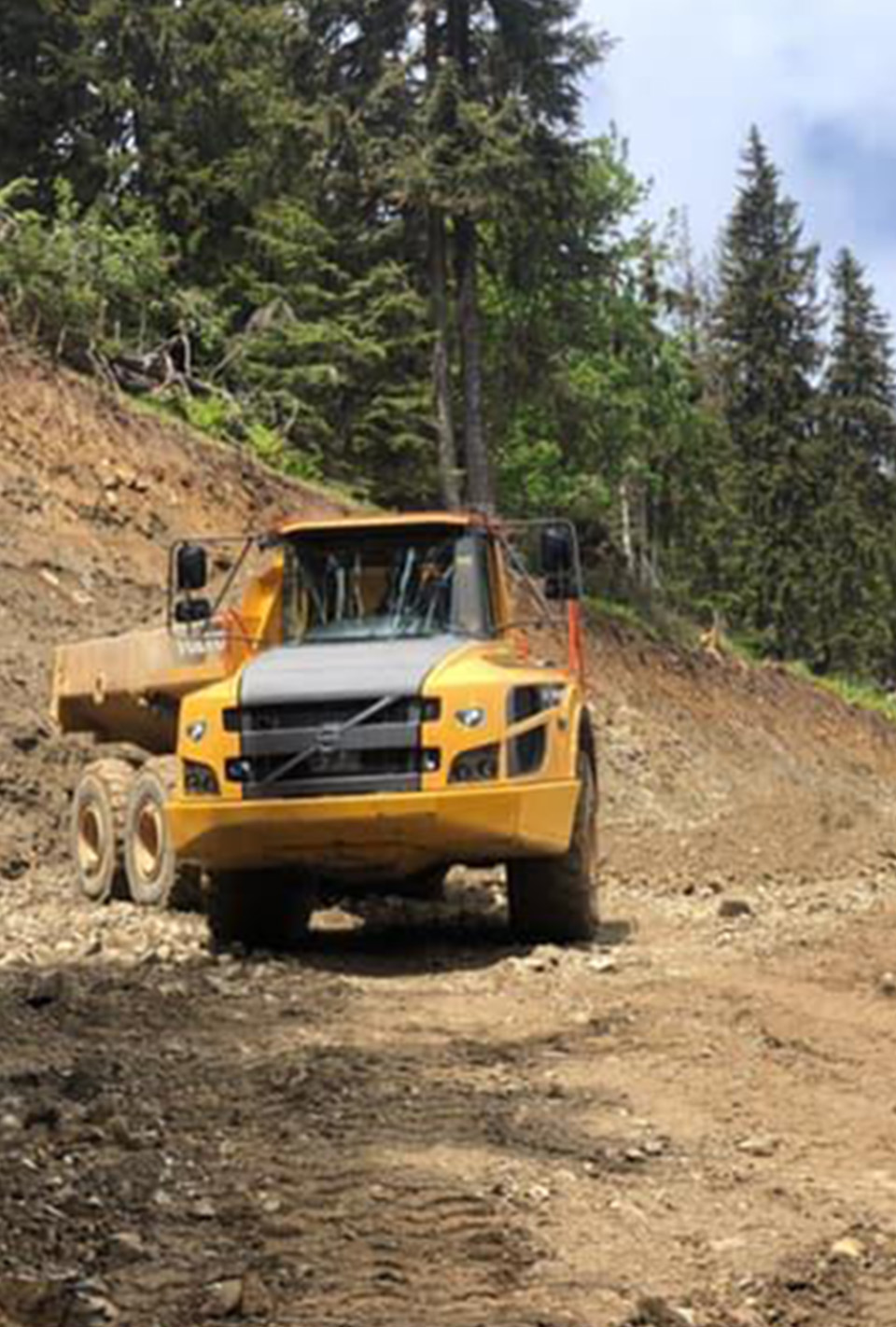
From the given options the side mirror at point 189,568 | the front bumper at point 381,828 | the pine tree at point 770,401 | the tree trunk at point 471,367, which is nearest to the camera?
the front bumper at point 381,828

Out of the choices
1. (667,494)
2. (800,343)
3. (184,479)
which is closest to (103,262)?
(184,479)

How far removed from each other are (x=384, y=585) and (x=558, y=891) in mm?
2275

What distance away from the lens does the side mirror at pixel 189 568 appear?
11547mm

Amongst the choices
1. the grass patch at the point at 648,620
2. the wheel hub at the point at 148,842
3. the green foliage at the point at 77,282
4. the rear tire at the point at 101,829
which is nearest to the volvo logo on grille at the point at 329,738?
the wheel hub at the point at 148,842

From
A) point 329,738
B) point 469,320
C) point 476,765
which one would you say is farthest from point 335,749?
point 469,320

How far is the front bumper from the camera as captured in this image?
A: 9.90 meters

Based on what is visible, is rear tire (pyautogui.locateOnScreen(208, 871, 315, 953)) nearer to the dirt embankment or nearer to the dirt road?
the dirt road

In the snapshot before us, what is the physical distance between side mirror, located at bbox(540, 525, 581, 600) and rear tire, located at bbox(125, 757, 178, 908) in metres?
3.00

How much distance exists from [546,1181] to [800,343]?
53.4 m

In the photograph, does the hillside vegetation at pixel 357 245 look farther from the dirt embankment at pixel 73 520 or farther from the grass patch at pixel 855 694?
the grass patch at pixel 855 694

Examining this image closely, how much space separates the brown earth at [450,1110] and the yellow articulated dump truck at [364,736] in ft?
1.64

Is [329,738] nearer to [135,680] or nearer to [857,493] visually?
[135,680]

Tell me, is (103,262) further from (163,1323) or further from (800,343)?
(800,343)

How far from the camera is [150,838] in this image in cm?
1263
